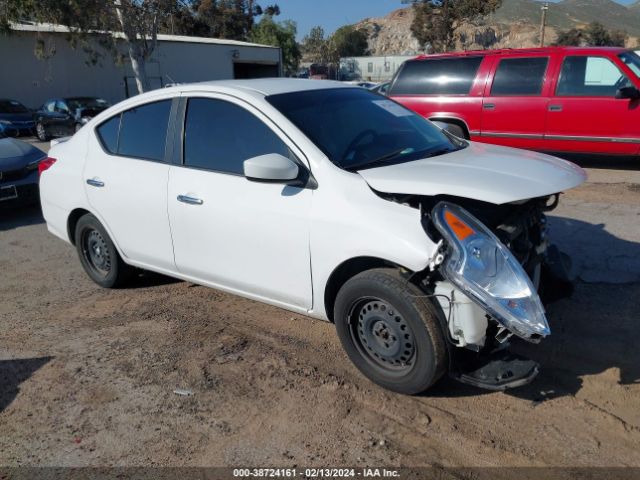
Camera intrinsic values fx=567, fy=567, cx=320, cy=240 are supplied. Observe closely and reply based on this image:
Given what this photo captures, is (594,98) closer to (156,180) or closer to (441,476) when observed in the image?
(156,180)

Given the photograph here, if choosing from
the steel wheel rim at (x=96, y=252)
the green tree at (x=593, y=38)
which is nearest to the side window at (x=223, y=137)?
the steel wheel rim at (x=96, y=252)

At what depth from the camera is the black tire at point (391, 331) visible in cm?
301

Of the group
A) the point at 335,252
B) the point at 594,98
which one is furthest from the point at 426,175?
the point at 594,98

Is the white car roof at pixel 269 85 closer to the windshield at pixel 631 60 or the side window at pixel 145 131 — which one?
the side window at pixel 145 131

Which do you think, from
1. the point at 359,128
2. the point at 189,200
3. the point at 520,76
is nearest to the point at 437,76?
the point at 520,76

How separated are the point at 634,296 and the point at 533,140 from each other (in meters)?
5.28

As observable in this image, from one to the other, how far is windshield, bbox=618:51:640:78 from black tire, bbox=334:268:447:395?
7391 millimetres

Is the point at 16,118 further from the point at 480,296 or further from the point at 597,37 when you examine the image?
the point at 597,37

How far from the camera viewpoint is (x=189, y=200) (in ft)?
13.4

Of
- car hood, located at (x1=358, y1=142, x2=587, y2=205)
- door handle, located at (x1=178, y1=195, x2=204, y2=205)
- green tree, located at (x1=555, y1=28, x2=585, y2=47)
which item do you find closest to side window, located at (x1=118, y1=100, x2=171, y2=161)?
door handle, located at (x1=178, y1=195, x2=204, y2=205)

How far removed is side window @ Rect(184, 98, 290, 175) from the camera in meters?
3.80

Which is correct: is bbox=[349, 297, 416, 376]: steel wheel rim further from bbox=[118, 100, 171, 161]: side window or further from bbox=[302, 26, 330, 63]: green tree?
bbox=[302, 26, 330, 63]: green tree

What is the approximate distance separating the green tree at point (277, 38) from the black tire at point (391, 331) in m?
65.3

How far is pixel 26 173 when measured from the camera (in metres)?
8.34
